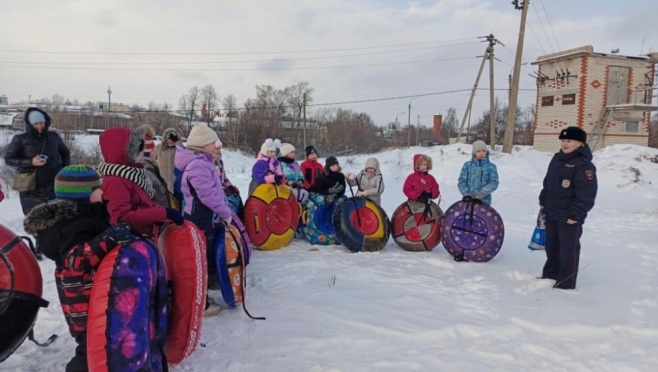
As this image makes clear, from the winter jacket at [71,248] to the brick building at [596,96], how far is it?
97.9 feet

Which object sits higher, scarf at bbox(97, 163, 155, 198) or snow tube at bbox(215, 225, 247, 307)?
scarf at bbox(97, 163, 155, 198)

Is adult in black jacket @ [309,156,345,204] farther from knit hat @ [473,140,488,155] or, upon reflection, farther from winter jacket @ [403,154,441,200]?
knit hat @ [473,140,488,155]

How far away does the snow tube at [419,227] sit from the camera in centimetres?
641

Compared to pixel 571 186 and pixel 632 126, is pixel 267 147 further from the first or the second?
pixel 632 126

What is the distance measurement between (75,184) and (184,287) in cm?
94

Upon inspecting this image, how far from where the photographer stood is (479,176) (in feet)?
20.5

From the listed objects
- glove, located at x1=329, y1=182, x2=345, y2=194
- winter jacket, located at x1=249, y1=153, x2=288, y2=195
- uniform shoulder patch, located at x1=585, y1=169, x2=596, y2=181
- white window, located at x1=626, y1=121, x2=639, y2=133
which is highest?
white window, located at x1=626, y1=121, x2=639, y2=133

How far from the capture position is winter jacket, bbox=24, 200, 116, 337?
2549mm

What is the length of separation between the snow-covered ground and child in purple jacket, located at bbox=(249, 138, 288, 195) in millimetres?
1033

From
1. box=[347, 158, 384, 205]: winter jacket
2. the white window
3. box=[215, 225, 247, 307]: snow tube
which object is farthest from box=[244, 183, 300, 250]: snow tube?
the white window

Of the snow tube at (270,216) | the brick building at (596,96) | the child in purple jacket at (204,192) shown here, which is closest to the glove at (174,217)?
the child in purple jacket at (204,192)

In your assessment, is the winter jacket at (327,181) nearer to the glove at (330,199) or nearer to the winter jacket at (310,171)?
the glove at (330,199)

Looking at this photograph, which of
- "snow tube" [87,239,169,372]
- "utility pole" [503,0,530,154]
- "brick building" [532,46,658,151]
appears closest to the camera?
"snow tube" [87,239,169,372]

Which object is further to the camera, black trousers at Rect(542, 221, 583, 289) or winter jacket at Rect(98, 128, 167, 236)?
black trousers at Rect(542, 221, 583, 289)
